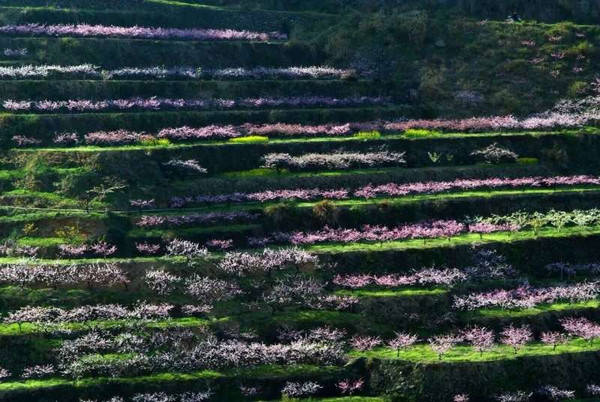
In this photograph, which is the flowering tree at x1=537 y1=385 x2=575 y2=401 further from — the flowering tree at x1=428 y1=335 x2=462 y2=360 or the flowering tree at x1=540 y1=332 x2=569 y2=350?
the flowering tree at x1=428 y1=335 x2=462 y2=360

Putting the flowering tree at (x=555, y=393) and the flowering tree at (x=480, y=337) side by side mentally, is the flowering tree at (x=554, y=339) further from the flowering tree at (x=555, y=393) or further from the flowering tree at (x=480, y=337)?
the flowering tree at (x=555, y=393)

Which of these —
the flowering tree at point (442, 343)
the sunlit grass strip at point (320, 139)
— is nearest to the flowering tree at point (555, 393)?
the flowering tree at point (442, 343)

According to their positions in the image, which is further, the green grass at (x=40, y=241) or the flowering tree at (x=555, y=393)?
the green grass at (x=40, y=241)

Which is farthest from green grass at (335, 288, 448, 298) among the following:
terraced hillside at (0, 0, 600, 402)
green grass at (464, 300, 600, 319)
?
green grass at (464, 300, 600, 319)

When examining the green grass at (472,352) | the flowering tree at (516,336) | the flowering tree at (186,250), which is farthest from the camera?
the flowering tree at (186,250)

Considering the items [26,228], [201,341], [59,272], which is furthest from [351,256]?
[26,228]

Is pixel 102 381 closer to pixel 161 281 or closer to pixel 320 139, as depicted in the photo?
pixel 161 281
